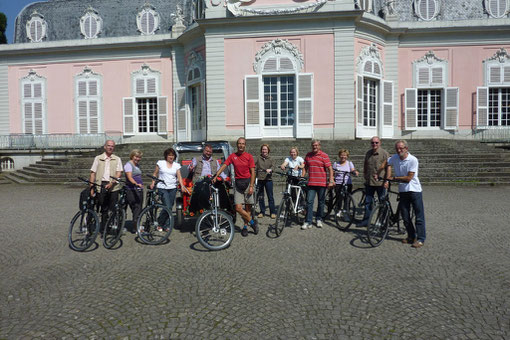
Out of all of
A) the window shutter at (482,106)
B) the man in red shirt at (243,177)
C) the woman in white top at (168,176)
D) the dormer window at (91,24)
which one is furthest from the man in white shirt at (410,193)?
the dormer window at (91,24)

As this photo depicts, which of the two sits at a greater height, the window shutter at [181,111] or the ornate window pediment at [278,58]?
the ornate window pediment at [278,58]

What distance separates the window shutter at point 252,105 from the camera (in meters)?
17.2

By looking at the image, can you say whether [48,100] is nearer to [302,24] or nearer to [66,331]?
[302,24]

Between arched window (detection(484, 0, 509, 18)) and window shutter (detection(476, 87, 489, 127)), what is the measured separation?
4125 mm

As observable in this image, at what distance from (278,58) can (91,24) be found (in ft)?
39.0

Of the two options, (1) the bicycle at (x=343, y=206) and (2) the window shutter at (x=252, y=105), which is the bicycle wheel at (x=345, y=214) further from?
(2) the window shutter at (x=252, y=105)

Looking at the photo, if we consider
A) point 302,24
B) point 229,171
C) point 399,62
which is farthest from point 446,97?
point 229,171

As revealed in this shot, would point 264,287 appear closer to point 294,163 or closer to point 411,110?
point 294,163

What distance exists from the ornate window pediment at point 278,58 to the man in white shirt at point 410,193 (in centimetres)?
1209

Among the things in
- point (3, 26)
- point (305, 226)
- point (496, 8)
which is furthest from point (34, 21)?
point (496, 8)

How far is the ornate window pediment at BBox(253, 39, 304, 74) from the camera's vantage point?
56.3 feet

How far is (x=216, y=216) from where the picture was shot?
5738mm

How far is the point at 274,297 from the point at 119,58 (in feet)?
66.8

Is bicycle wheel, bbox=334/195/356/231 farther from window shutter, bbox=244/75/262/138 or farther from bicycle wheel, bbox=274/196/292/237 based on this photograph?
window shutter, bbox=244/75/262/138
